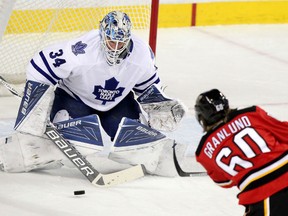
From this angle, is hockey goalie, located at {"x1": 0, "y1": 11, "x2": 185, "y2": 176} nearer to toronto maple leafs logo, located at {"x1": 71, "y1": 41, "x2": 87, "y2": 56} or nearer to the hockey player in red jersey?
toronto maple leafs logo, located at {"x1": 71, "y1": 41, "x2": 87, "y2": 56}

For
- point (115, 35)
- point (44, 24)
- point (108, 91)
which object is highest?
point (115, 35)

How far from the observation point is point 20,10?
550 centimetres

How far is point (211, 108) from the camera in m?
2.69

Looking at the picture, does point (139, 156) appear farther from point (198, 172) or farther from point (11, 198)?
point (11, 198)

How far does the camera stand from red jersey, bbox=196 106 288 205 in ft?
8.70

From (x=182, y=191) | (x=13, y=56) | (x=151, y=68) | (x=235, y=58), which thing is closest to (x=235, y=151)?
(x=182, y=191)

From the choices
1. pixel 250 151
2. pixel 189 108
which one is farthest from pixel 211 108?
pixel 189 108

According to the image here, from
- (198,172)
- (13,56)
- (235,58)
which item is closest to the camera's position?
(198,172)

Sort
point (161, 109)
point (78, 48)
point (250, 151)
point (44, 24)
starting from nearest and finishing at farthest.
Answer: point (250, 151) → point (78, 48) → point (161, 109) → point (44, 24)

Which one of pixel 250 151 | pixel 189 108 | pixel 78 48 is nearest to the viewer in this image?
pixel 250 151

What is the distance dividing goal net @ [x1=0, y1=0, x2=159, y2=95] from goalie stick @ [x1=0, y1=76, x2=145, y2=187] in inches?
54.8

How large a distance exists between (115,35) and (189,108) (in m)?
1.39

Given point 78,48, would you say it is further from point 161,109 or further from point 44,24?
point 44,24

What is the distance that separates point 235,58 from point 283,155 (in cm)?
393
